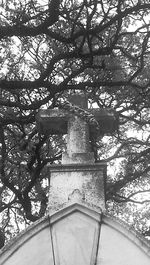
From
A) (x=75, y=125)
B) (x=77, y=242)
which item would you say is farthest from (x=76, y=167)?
(x=77, y=242)

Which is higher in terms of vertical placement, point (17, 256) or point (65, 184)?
point (65, 184)

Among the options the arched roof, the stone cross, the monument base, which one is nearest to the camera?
the arched roof

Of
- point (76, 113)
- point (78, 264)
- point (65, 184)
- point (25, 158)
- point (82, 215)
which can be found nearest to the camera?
point (78, 264)

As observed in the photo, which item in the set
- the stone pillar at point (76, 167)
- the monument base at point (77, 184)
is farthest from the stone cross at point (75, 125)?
the monument base at point (77, 184)

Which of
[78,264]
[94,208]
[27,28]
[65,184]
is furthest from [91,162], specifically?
[27,28]

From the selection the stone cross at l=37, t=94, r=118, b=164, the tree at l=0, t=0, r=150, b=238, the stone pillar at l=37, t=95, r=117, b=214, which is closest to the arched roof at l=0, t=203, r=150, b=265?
the stone pillar at l=37, t=95, r=117, b=214

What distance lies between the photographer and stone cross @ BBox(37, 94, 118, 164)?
172 inches

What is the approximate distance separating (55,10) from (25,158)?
14.1ft

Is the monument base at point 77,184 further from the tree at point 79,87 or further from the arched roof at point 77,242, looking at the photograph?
the tree at point 79,87

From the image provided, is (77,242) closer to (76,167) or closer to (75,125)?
(76,167)

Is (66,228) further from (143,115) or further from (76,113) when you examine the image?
(143,115)

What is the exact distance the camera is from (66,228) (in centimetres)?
364

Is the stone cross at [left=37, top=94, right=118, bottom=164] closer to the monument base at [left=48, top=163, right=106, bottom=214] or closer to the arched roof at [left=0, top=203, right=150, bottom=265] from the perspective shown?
the monument base at [left=48, top=163, right=106, bottom=214]

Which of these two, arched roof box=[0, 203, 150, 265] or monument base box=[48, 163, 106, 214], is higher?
monument base box=[48, 163, 106, 214]
